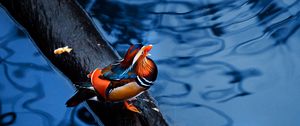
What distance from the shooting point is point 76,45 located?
230 cm

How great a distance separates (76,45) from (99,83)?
1.70 feet

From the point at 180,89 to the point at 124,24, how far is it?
73cm

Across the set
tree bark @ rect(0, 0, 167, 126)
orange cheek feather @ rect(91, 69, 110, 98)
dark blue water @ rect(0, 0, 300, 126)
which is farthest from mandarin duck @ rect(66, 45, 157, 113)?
dark blue water @ rect(0, 0, 300, 126)

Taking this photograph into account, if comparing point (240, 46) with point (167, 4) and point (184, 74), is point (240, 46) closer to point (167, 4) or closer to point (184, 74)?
point (184, 74)

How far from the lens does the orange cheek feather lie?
185 centimetres

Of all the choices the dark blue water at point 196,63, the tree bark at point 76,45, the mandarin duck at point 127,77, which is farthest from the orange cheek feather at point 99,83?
the dark blue water at point 196,63

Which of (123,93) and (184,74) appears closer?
(123,93)

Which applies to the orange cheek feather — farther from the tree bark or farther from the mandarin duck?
the tree bark

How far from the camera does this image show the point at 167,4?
3.36 meters

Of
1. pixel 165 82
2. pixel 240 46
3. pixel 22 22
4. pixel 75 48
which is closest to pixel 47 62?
pixel 22 22

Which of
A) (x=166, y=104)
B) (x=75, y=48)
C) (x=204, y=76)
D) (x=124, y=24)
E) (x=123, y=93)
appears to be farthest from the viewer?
(x=124, y=24)

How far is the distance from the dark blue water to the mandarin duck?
680 millimetres

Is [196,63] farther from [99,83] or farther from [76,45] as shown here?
[99,83]

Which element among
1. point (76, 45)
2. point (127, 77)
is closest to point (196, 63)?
point (76, 45)
